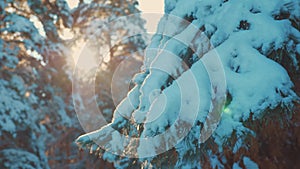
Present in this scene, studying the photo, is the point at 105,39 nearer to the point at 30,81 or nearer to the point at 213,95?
the point at 30,81

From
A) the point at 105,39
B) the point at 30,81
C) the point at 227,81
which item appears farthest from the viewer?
the point at 105,39

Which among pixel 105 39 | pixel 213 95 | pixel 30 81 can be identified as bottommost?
pixel 105 39

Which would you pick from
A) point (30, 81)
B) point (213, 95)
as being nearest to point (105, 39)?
point (30, 81)

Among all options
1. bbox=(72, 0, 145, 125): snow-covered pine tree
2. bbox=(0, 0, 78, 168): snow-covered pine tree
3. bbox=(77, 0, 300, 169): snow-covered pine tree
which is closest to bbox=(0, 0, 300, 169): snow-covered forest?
bbox=(77, 0, 300, 169): snow-covered pine tree

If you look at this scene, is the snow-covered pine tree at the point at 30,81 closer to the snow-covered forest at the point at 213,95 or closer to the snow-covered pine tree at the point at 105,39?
the snow-covered pine tree at the point at 105,39

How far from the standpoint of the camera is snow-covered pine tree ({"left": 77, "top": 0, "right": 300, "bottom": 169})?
8.74 ft

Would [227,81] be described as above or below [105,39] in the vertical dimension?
above

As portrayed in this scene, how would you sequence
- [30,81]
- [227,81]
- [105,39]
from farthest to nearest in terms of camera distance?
[105,39]
[30,81]
[227,81]

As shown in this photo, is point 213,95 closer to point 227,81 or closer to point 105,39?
point 227,81

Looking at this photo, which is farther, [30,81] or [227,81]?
[30,81]

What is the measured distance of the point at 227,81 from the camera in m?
2.87

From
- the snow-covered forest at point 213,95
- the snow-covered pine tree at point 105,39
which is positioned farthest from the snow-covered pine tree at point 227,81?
the snow-covered pine tree at point 105,39

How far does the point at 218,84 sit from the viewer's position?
2924 mm

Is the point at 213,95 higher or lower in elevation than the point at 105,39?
higher
